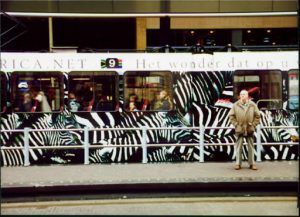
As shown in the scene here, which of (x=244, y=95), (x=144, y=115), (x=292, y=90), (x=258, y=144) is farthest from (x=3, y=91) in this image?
(x=292, y=90)

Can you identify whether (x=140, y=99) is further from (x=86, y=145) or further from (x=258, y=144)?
(x=258, y=144)

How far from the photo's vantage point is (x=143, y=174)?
31.9 ft

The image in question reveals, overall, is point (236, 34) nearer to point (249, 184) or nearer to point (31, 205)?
point (249, 184)

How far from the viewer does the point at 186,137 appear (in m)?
12.1

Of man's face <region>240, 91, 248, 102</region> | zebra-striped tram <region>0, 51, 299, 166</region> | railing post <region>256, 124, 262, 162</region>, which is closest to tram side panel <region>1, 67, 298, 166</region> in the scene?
zebra-striped tram <region>0, 51, 299, 166</region>

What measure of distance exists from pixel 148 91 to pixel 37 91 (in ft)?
8.90

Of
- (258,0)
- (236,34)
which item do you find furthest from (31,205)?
(236,34)

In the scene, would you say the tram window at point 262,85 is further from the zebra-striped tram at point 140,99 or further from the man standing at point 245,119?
the man standing at point 245,119

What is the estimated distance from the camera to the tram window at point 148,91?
12.2 metres

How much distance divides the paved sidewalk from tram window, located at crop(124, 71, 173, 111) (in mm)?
1722

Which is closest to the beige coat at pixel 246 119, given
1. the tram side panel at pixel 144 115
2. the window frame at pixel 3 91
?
the tram side panel at pixel 144 115

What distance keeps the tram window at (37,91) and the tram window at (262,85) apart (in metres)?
4.43

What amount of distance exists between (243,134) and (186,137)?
7.30 ft

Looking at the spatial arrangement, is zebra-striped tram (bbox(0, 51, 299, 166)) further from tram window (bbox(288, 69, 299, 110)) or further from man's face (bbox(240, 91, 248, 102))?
man's face (bbox(240, 91, 248, 102))
